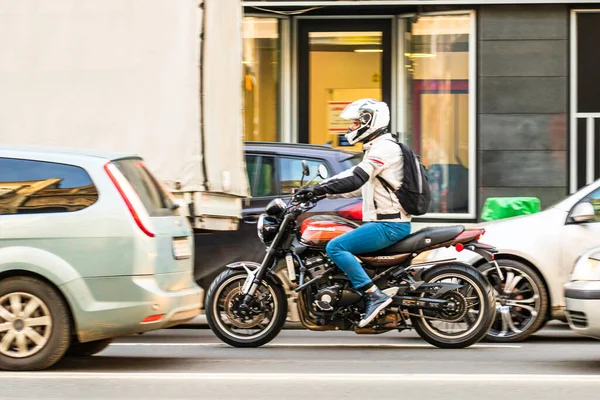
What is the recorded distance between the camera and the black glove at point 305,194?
29.0ft

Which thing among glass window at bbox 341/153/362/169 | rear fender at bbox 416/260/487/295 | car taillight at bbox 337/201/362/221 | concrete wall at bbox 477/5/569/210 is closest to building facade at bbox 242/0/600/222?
concrete wall at bbox 477/5/569/210

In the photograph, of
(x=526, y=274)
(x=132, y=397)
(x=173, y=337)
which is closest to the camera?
(x=132, y=397)

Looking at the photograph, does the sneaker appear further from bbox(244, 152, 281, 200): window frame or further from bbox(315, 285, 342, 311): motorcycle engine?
bbox(244, 152, 281, 200): window frame

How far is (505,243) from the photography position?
388 inches

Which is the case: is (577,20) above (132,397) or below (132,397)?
above

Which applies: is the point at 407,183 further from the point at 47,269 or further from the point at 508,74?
the point at 508,74

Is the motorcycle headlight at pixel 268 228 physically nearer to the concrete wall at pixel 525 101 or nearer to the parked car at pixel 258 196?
the parked car at pixel 258 196

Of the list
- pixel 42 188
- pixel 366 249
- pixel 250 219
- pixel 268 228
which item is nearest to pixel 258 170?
pixel 250 219

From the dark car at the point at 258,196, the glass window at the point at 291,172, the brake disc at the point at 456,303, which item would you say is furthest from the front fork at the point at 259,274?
the glass window at the point at 291,172

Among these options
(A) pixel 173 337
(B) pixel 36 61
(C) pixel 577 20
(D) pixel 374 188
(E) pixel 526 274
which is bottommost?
(A) pixel 173 337

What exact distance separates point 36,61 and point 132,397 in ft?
12.6

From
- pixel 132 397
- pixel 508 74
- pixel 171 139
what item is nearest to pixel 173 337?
pixel 171 139

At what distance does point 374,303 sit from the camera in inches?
341

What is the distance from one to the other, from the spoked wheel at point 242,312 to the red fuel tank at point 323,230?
44cm
